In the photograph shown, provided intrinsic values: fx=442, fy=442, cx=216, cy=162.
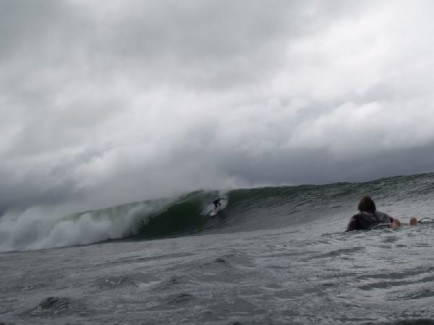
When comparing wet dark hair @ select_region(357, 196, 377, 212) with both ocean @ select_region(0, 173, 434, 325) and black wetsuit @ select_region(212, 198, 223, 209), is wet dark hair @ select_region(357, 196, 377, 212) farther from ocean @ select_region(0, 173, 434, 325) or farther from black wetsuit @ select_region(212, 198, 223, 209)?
black wetsuit @ select_region(212, 198, 223, 209)

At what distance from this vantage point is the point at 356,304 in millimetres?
3777

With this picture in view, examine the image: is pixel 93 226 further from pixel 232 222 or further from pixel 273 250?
pixel 273 250

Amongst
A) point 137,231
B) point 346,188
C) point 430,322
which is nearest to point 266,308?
point 430,322

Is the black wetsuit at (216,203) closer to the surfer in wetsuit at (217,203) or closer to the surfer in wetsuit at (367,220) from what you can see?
the surfer in wetsuit at (217,203)

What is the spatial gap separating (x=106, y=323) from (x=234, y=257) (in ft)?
11.6

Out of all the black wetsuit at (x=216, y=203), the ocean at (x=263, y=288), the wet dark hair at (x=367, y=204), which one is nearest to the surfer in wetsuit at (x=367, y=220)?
the wet dark hair at (x=367, y=204)

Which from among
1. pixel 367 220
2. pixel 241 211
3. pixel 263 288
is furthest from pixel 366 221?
pixel 241 211

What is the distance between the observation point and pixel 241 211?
72.6ft

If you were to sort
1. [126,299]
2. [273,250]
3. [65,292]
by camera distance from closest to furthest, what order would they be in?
[126,299]
[65,292]
[273,250]

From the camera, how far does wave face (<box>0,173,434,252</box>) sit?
702 inches

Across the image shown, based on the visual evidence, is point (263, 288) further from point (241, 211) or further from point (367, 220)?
point (241, 211)

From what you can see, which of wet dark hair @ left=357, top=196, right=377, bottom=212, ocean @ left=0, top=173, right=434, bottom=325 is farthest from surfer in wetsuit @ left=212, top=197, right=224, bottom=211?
ocean @ left=0, top=173, right=434, bottom=325

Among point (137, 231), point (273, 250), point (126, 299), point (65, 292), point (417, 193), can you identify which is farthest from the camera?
point (137, 231)

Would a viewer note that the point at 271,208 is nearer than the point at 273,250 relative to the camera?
No
